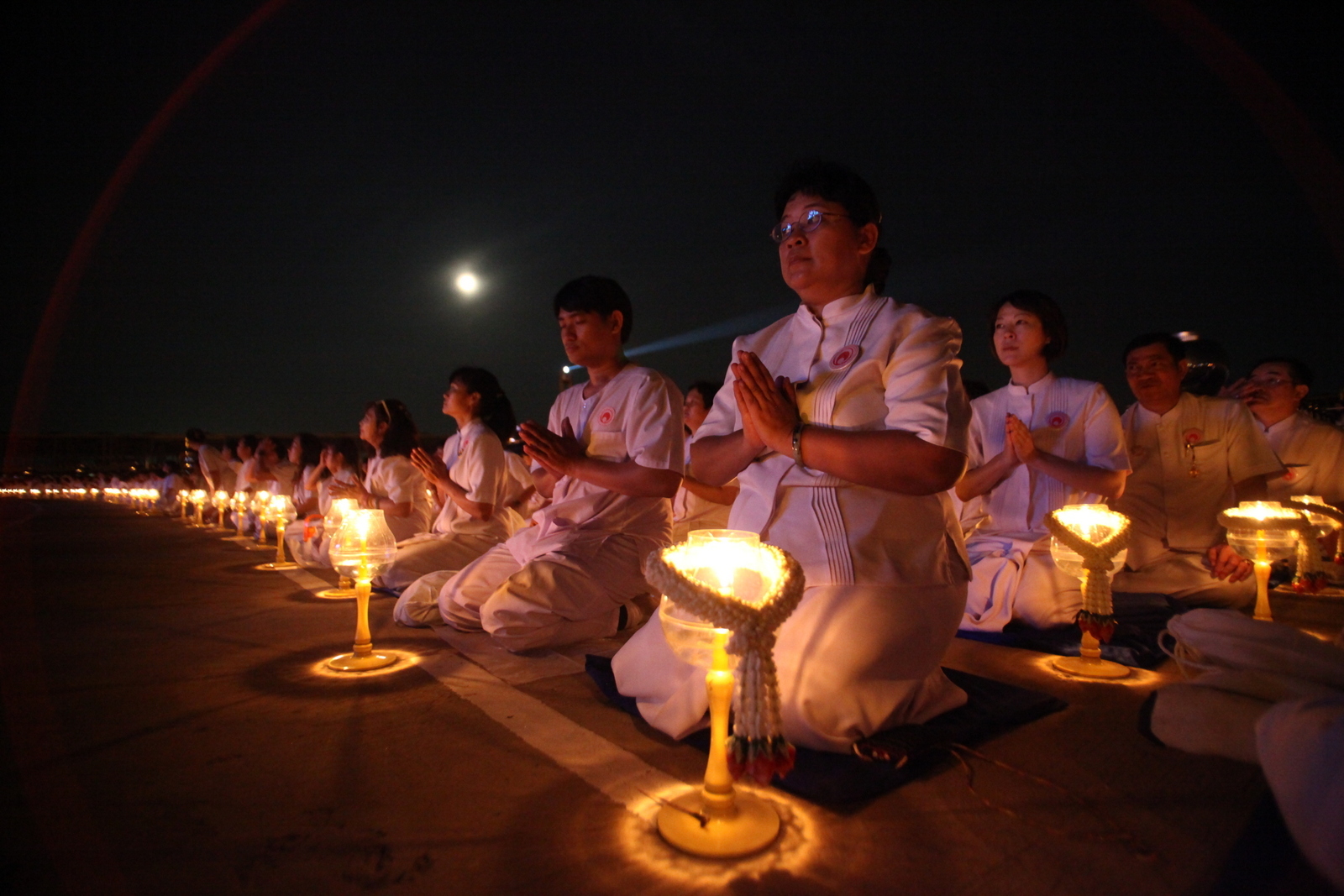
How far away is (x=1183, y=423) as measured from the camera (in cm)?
483

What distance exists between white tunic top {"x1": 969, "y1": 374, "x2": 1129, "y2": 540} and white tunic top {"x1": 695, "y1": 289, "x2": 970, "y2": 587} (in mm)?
1591

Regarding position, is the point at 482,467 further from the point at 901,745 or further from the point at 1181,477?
the point at 1181,477

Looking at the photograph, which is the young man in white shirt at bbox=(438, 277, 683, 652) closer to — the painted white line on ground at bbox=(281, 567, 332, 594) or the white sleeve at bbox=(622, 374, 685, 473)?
the white sleeve at bbox=(622, 374, 685, 473)

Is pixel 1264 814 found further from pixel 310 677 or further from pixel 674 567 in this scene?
pixel 310 677

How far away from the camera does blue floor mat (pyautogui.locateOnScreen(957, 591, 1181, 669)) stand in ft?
11.3

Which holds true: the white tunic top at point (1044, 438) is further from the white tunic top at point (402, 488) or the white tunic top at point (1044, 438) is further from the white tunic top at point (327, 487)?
the white tunic top at point (327, 487)

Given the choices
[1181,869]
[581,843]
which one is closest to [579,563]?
[581,843]

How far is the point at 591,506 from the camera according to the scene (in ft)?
13.8

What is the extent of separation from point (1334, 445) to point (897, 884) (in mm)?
6427

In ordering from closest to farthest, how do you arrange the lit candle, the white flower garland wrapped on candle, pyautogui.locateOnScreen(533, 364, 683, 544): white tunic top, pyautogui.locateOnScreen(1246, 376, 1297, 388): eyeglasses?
the white flower garland wrapped on candle < the lit candle < pyautogui.locateOnScreen(533, 364, 683, 544): white tunic top < pyautogui.locateOnScreen(1246, 376, 1297, 388): eyeglasses

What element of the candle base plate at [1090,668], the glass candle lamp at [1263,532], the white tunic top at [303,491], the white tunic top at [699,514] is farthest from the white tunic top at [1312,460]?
the white tunic top at [303,491]

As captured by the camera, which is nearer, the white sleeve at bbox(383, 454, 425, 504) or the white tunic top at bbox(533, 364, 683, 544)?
the white tunic top at bbox(533, 364, 683, 544)

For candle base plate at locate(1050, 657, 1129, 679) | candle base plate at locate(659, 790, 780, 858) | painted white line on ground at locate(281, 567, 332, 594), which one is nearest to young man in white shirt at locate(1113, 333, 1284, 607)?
candle base plate at locate(1050, 657, 1129, 679)

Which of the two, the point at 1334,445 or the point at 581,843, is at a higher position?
the point at 1334,445
